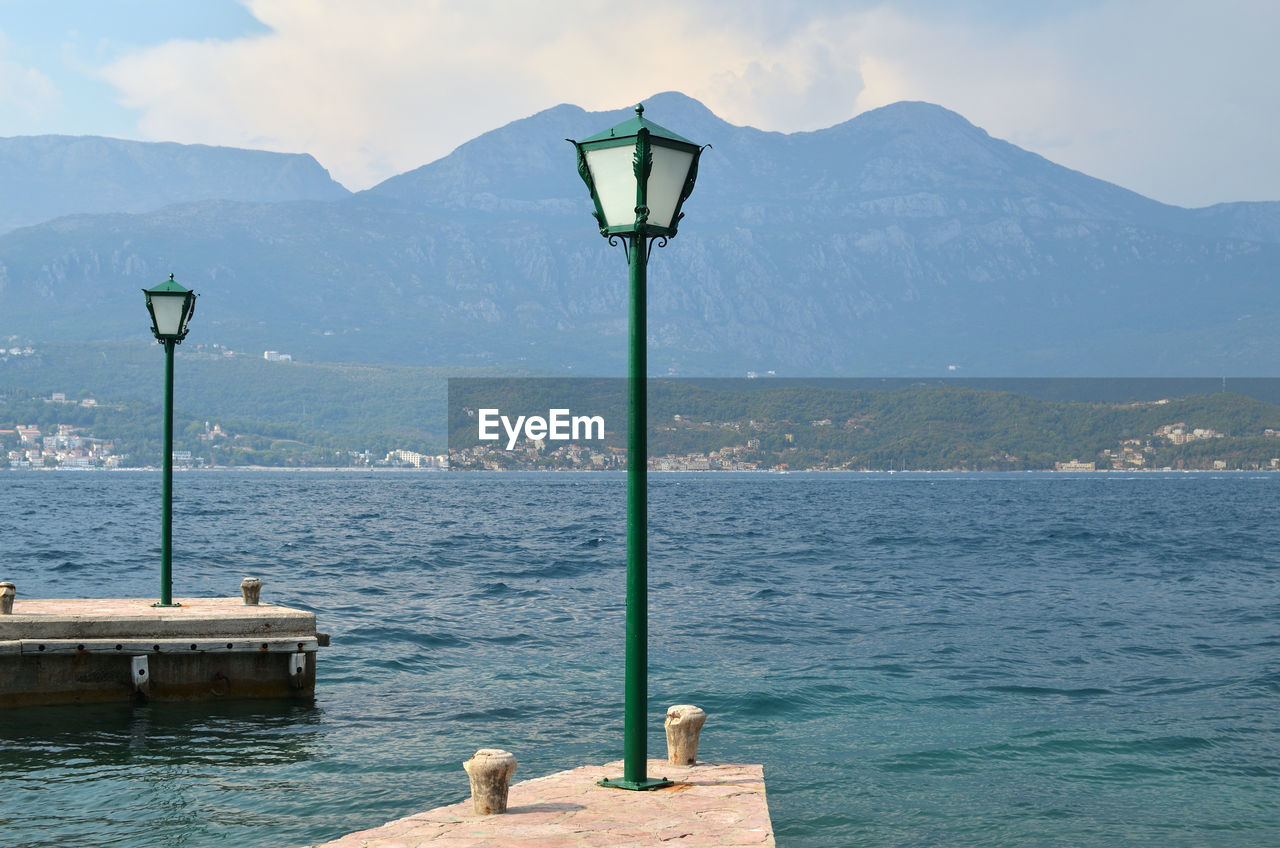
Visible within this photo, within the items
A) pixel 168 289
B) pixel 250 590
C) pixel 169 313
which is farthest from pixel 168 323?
pixel 250 590

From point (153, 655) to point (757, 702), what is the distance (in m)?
9.98

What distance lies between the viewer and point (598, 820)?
923 cm

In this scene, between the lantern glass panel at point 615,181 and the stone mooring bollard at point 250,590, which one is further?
the stone mooring bollard at point 250,590

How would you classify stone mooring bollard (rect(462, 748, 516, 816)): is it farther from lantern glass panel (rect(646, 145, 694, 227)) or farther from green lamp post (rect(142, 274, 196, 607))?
green lamp post (rect(142, 274, 196, 607))

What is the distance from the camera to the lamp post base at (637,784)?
10.2 metres

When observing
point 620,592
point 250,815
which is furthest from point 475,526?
point 250,815

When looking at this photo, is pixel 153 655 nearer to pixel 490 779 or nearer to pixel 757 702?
pixel 490 779

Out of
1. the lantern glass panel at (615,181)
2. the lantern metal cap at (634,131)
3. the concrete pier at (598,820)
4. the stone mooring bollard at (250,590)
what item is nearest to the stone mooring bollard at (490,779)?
the concrete pier at (598,820)

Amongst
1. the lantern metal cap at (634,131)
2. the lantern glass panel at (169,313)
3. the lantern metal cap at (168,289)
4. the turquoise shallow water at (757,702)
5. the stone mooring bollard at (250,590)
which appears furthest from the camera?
the lantern glass panel at (169,313)

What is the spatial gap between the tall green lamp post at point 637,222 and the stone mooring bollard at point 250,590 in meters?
11.2

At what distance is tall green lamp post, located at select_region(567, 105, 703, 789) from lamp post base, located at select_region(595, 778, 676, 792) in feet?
1.40

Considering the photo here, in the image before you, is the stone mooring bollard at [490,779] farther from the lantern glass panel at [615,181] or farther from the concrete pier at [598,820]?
the lantern glass panel at [615,181]

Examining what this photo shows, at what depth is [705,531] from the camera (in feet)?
267

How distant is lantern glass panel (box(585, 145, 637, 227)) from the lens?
9.58 meters
